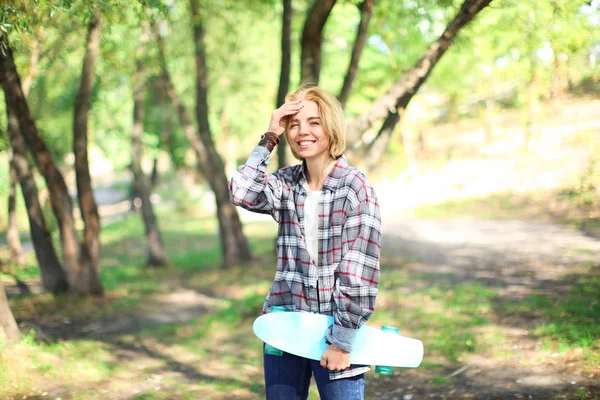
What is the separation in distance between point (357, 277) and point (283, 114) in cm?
79

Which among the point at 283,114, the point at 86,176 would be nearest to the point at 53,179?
the point at 86,176

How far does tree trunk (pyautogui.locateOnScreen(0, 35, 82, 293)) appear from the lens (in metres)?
7.30

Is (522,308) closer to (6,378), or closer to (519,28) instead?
(519,28)

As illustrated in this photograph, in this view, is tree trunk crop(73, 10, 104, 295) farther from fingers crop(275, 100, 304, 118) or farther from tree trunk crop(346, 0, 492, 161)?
fingers crop(275, 100, 304, 118)

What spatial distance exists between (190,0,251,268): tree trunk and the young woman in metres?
9.13

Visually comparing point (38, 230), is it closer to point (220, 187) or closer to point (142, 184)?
point (220, 187)

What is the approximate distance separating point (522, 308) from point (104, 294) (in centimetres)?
672

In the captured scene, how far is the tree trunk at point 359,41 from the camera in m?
7.15

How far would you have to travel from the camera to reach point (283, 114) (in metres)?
2.55

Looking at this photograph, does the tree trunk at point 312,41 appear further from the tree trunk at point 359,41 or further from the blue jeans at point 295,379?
the blue jeans at point 295,379

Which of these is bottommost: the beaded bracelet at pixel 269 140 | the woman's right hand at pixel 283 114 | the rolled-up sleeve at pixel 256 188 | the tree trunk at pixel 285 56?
the rolled-up sleeve at pixel 256 188

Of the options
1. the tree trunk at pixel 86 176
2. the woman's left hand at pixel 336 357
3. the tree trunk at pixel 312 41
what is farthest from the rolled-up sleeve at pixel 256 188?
the tree trunk at pixel 86 176

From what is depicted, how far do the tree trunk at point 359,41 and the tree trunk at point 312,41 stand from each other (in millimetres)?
561

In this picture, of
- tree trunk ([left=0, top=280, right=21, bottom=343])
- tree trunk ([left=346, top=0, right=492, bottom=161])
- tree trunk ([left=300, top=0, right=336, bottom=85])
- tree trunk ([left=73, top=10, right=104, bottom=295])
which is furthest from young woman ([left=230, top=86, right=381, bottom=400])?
tree trunk ([left=73, top=10, right=104, bottom=295])
